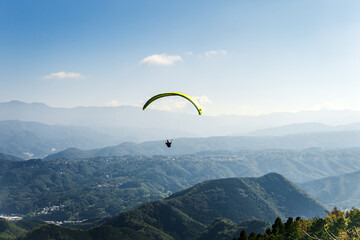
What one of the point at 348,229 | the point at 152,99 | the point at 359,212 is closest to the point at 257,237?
the point at 348,229

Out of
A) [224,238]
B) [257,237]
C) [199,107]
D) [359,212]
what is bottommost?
[224,238]

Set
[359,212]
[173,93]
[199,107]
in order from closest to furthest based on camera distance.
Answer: [199,107] < [173,93] < [359,212]

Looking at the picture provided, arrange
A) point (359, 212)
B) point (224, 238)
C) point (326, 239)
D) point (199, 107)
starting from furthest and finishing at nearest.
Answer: point (224, 238)
point (359, 212)
point (326, 239)
point (199, 107)

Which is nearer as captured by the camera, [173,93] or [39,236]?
[173,93]

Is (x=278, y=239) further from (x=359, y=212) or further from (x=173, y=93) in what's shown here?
(x=173, y=93)

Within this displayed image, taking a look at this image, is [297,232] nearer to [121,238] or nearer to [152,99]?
[152,99]

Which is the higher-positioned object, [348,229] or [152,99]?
[152,99]

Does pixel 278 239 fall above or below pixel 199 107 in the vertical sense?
below

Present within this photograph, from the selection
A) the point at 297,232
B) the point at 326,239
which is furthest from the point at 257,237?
the point at 326,239

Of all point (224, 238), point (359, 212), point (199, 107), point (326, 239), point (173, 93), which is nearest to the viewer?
point (199, 107)

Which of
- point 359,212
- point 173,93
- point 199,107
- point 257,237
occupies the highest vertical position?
point 173,93
